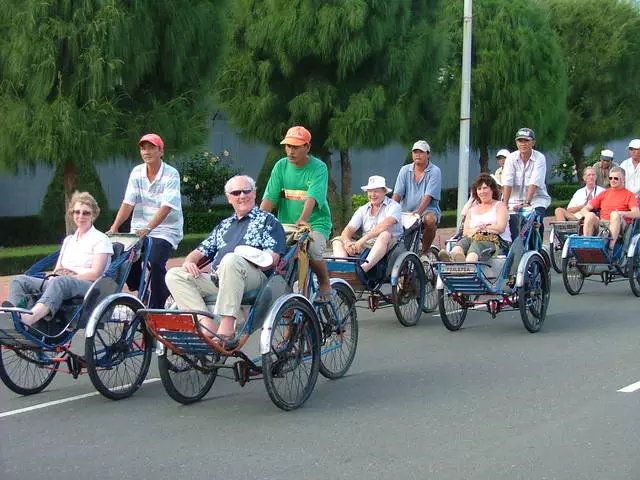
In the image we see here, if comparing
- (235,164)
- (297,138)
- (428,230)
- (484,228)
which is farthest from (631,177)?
(235,164)

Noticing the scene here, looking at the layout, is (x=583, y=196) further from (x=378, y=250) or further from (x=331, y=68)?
(x=331, y=68)

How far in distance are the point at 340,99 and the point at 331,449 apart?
52.1ft

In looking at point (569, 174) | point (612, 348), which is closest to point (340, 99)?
point (612, 348)

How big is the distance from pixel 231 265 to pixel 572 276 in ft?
26.8

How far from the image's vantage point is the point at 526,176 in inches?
545

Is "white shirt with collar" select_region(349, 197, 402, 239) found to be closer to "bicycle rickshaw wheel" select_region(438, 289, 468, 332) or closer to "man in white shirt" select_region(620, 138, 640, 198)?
"bicycle rickshaw wheel" select_region(438, 289, 468, 332)

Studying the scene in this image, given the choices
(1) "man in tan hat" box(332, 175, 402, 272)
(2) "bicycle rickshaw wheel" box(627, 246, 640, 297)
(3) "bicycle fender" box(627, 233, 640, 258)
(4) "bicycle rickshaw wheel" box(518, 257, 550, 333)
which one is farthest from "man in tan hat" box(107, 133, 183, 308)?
(2) "bicycle rickshaw wheel" box(627, 246, 640, 297)

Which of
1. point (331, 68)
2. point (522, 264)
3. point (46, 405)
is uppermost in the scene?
point (331, 68)

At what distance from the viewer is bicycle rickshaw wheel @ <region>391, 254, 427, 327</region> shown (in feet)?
39.3

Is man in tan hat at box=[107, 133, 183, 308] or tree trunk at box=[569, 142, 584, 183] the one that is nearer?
man in tan hat at box=[107, 133, 183, 308]

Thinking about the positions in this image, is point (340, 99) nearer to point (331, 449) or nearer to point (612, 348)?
point (612, 348)

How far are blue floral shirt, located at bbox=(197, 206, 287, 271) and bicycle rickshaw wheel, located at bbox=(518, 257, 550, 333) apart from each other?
150 inches

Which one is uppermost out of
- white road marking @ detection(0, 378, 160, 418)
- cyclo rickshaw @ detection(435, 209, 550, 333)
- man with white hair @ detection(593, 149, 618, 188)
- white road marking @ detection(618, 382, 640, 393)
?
man with white hair @ detection(593, 149, 618, 188)

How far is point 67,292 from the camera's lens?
848 centimetres
